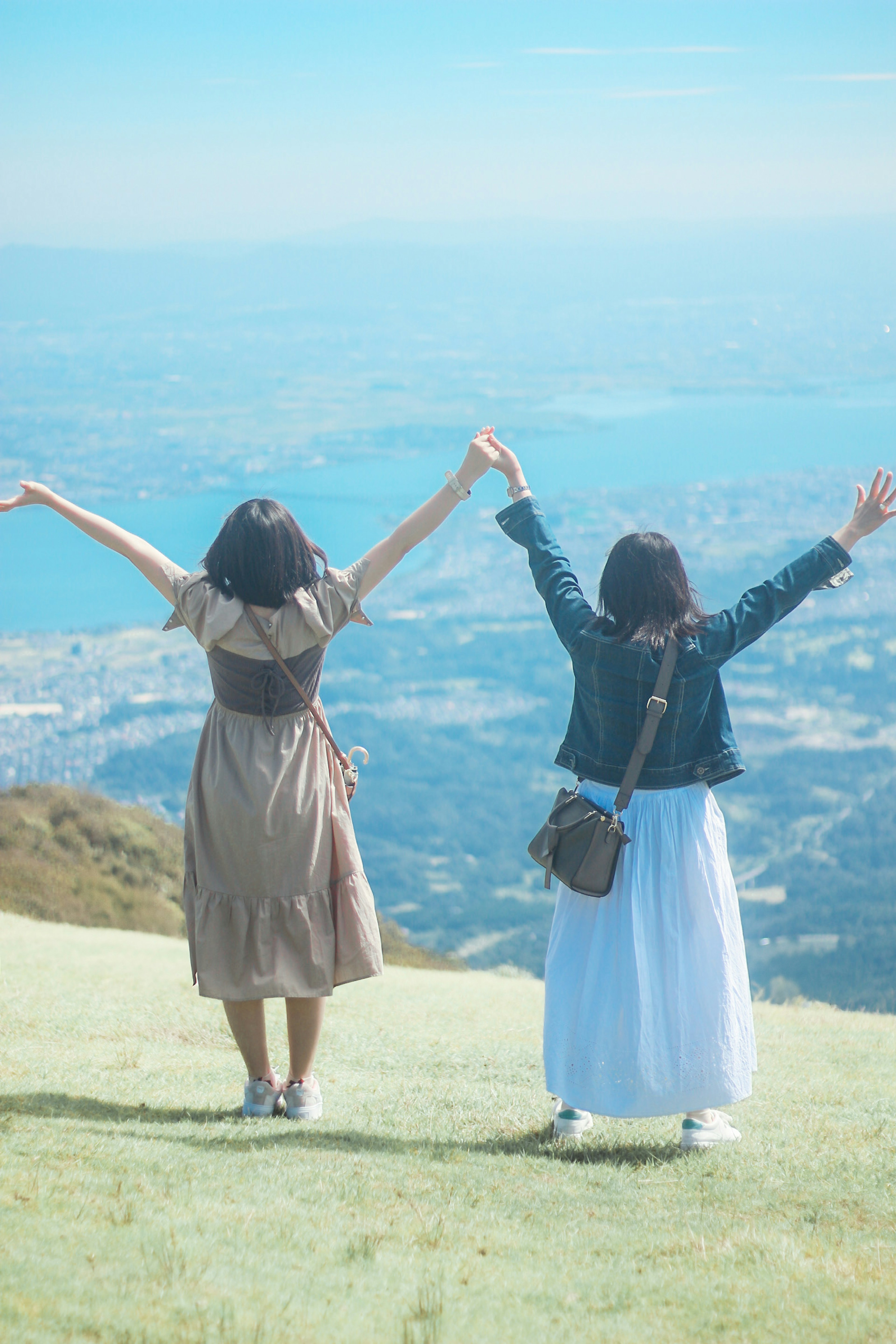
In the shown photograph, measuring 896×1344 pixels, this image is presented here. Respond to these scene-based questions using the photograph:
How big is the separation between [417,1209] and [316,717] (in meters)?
1.70

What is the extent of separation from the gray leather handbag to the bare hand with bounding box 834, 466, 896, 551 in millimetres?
817

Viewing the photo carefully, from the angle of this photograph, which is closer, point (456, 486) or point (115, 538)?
point (115, 538)

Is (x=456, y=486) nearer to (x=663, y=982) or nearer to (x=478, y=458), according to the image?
(x=478, y=458)

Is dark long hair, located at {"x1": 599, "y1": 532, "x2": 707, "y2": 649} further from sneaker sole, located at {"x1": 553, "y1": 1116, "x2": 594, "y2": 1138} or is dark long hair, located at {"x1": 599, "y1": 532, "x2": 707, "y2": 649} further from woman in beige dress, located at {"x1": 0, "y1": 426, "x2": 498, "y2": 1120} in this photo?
sneaker sole, located at {"x1": 553, "y1": 1116, "x2": 594, "y2": 1138}

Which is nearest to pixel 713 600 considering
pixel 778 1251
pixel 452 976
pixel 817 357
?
pixel 817 357

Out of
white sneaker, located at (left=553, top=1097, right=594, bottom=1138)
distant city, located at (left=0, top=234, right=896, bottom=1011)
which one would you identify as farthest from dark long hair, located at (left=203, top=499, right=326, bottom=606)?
distant city, located at (left=0, top=234, right=896, bottom=1011)

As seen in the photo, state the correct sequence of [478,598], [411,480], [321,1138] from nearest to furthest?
[321,1138] < [478,598] < [411,480]

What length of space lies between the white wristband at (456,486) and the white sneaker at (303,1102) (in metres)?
2.38

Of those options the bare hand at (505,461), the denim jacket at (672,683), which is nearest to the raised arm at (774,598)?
the denim jacket at (672,683)

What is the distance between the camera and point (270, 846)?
13.0ft

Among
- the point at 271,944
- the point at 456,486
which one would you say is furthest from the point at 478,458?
the point at 271,944

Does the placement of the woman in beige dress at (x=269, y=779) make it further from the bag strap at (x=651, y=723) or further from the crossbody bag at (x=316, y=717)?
the bag strap at (x=651, y=723)

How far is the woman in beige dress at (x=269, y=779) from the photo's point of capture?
12.7 ft

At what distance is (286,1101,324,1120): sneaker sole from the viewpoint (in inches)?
169
